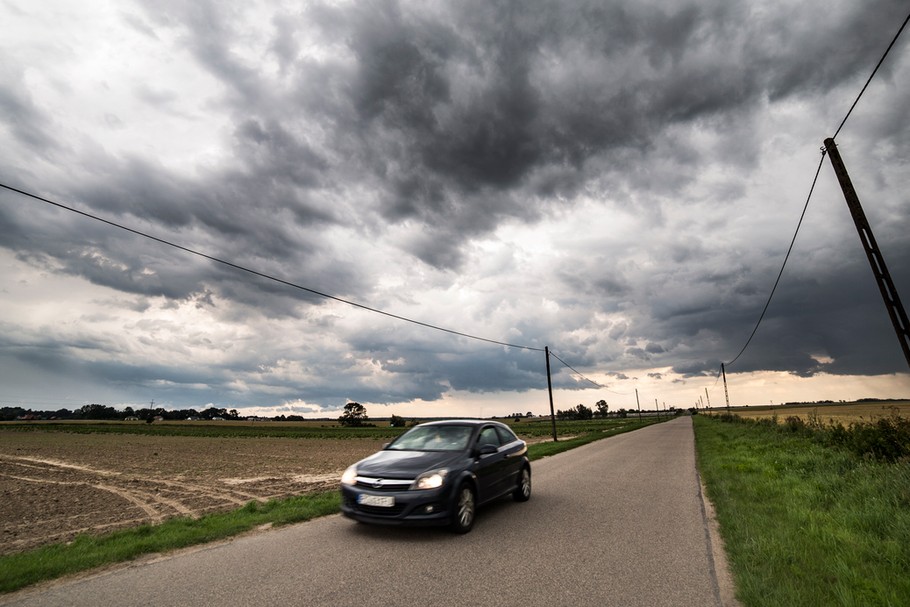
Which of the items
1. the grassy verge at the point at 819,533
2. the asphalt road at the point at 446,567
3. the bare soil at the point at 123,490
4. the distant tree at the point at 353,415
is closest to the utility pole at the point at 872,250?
the grassy verge at the point at 819,533

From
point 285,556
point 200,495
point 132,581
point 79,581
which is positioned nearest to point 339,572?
point 285,556

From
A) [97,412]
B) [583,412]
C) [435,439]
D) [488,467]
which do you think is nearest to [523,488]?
[488,467]

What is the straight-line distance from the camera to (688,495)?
9141 millimetres

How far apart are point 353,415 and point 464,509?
132364 millimetres

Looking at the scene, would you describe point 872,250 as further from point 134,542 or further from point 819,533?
point 134,542

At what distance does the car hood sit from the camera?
242 inches

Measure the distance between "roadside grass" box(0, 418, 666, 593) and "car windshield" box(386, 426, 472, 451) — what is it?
5.96 ft

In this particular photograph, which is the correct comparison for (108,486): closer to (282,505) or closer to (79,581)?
(282,505)

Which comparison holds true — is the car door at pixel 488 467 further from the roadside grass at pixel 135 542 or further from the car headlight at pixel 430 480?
the roadside grass at pixel 135 542

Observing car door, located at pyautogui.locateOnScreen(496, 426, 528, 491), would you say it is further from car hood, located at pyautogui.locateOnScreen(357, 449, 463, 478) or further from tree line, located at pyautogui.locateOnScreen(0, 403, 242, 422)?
tree line, located at pyautogui.locateOnScreen(0, 403, 242, 422)

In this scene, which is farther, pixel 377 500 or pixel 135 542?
pixel 135 542

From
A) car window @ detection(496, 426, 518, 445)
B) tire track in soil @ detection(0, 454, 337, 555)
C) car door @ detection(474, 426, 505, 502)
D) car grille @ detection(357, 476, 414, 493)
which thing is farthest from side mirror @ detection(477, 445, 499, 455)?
tire track in soil @ detection(0, 454, 337, 555)

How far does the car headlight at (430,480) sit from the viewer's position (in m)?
5.94

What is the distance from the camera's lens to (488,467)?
7.24 meters
